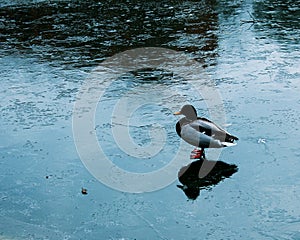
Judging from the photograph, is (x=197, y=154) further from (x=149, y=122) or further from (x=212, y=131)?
(x=149, y=122)

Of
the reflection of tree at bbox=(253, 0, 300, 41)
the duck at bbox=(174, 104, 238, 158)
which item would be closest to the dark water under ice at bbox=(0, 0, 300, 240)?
the reflection of tree at bbox=(253, 0, 300, 41)

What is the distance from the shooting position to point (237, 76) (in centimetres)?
746

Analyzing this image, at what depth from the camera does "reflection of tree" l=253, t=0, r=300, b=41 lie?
31.3 feet

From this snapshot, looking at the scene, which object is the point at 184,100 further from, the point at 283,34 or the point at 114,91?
the point at 283,34

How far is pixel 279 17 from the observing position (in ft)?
35.1

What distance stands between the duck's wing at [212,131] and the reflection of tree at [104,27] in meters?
3.31

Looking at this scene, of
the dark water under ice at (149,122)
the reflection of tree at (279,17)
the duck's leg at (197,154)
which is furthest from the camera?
the reflection of tree at (279,17)

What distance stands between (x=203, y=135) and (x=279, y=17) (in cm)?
623

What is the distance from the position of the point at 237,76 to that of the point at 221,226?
366cm

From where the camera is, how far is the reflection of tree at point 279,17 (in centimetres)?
955

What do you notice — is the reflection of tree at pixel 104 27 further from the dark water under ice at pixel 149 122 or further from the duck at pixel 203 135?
the duck at pixel 203 135

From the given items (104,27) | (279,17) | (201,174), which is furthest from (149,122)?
(279,17)

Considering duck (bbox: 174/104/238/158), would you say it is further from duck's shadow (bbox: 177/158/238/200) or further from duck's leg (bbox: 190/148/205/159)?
duck's shadow (bbox: 177/158/238/200)

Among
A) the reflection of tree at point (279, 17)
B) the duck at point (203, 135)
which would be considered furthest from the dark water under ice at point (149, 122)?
the duck at point (203, 135)
